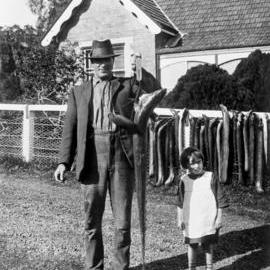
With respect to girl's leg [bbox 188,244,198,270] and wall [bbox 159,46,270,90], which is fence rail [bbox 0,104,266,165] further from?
wall [bbox 159,46,270,90]

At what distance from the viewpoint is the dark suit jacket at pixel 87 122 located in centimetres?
436

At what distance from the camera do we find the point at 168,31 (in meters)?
16.9

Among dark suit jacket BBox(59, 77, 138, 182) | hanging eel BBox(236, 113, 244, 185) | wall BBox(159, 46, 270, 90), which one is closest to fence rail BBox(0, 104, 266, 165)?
hanging eel BBox(236, 113, 244, 185)

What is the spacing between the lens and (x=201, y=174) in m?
4.45

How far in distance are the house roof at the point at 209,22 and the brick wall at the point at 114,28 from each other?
301 mm

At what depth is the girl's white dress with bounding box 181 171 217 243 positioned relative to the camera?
438 centimetres

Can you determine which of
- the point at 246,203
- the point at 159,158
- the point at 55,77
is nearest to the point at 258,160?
the point at 246,203

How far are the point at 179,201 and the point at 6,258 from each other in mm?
1882

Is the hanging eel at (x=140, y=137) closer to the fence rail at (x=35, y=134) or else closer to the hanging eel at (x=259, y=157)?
the hanging eel at (x=259, y=157)

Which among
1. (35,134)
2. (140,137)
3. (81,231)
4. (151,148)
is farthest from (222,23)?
(140,137)

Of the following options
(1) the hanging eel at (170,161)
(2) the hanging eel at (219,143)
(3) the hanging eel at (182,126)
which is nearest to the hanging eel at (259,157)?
(2) the hanging eel at (219,143)

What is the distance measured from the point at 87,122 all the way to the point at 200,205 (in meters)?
1.07

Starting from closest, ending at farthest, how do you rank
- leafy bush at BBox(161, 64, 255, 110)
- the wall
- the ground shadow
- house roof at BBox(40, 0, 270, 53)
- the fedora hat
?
the fedora hat → the ground shadow → leafy bush at BBox(161, 64, 255, 110) → house roof at BBox(40, 0, 270, 53) → the wall

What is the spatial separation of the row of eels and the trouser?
356 cm
